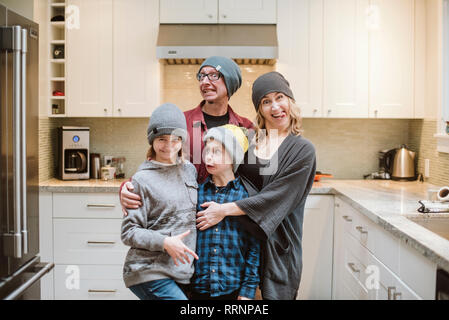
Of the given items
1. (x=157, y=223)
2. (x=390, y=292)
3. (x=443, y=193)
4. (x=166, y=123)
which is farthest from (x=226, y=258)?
(x=443, y=193)

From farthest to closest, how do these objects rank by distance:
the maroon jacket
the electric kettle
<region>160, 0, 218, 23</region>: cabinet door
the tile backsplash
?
A: the tile backsplash
the electric kettle
<region>160, 0, 218, 23</region>: cabinet door
the maroon jacket

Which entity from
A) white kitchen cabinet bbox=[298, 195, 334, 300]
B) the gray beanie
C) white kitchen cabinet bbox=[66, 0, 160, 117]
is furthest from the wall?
white kitchen cabinet bbox=[298, 195, 334, 300]

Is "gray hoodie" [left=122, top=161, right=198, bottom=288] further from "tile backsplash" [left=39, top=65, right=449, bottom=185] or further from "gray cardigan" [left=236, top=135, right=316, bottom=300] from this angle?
"tile backsplash" [left=39, top=65, right=449, bottom=185]

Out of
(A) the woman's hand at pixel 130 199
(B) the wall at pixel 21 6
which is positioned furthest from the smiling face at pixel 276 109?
(B) the wall at pixel 21 6

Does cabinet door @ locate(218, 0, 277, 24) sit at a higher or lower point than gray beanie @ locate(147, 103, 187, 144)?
higher

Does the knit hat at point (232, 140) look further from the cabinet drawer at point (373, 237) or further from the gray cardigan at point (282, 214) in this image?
the cabinet drawer at point (373, 237)

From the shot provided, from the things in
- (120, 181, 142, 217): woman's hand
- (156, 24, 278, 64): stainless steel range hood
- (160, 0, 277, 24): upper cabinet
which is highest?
(160, 0, 277, 24): upper cabinet

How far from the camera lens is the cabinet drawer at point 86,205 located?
2.69m

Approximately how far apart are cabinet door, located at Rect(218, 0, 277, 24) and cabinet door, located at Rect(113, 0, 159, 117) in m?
0.48

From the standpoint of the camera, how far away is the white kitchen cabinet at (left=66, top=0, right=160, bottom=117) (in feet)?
9.50

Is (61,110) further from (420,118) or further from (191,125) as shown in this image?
(420,118)

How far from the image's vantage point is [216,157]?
1.42m

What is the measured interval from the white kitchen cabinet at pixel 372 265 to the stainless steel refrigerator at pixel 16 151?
1373mm

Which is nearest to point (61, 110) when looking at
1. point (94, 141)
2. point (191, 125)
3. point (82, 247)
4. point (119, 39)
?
point (94, 141)
